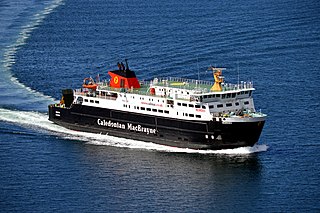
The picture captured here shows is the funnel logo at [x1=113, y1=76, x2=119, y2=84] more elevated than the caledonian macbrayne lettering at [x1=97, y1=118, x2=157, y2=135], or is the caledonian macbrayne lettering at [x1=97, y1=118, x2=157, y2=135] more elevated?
the funnel logo at [x1=113, y1=76, x2=119, y2=84]

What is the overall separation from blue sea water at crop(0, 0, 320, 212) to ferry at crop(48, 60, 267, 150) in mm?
1496

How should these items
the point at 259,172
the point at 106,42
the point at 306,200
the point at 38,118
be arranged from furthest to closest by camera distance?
the point at 106,42
the point at 38,118
the point at 259,172
the point at 306,200

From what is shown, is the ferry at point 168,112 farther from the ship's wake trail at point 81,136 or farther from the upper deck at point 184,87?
the ship's wake trail at point 81,136

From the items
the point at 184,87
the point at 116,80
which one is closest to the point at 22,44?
the point at 116,80

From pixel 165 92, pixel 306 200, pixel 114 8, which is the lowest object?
pixel 306 200

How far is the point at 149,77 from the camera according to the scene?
404 ft

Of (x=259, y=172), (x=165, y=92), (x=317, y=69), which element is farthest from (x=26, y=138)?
(x=317, y=69)

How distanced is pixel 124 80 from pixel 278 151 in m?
19.8

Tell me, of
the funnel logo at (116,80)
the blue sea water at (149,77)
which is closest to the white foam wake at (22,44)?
the blue sea water at (149,77)

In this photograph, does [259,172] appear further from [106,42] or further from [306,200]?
[106,42]

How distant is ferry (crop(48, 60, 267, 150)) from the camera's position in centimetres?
9506

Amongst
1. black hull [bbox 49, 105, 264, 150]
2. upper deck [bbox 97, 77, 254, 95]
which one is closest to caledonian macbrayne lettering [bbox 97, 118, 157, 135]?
black hull [bbox 49, 105, 264, 150]

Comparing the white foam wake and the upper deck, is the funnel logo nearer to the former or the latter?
the upper deck

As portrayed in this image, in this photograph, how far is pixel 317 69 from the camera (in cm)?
12488
